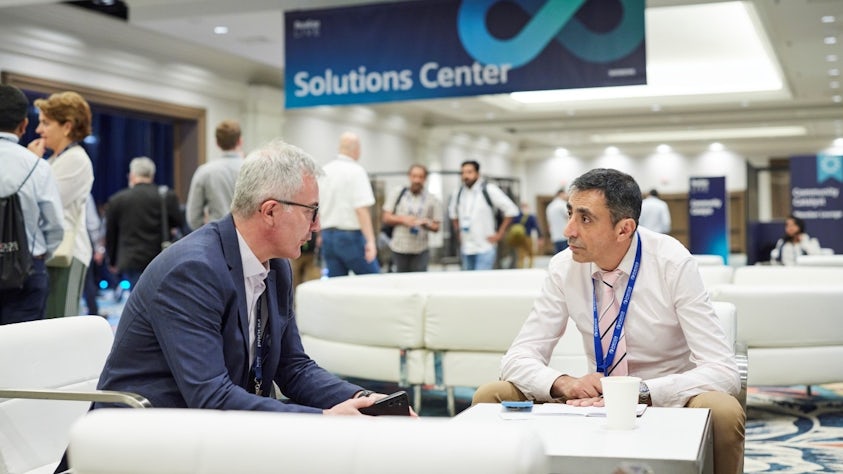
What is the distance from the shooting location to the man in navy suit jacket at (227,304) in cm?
200

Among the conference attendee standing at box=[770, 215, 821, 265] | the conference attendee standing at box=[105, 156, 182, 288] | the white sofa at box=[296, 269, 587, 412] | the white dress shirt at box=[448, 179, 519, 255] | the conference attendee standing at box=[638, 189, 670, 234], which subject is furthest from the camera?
the conference attendee standing at box=[638, 189, 670, 234]

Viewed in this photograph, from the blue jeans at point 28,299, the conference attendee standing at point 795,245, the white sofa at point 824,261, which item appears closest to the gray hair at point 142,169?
the blue jeans at point 28,299

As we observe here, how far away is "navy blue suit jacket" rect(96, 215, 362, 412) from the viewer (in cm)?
199

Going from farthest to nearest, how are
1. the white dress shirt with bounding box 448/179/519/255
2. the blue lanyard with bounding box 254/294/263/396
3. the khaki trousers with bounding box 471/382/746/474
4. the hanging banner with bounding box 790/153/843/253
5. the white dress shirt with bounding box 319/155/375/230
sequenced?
the hanging banner with bounding box 790/153/843/253
the white dress shirt with bounding box 448/179/519/255
the white dress shirt with bounding box 319/155/375/230
the khaki trousers with bounding box 471/382/746/474
the blue lanyard with bounding box 254/294/263/396

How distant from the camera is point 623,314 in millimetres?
2766

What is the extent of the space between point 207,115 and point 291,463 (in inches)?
483

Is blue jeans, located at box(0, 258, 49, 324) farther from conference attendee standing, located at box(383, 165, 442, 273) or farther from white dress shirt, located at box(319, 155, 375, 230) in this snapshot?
conference attendee standing, located at box(383, 165, 442, 273)

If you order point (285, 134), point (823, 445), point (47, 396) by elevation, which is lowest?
point (823, 445)

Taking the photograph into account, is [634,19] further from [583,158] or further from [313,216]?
[583,158]

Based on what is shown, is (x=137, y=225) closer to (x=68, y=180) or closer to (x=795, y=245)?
(x=68, y=180)

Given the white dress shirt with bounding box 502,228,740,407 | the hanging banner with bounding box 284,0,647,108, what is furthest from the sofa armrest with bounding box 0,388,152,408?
the hanging banner with bounding box 284,0,647,108

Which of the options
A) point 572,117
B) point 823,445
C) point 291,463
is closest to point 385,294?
point 823,445

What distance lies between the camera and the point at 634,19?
744cm

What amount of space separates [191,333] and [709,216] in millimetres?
15450
